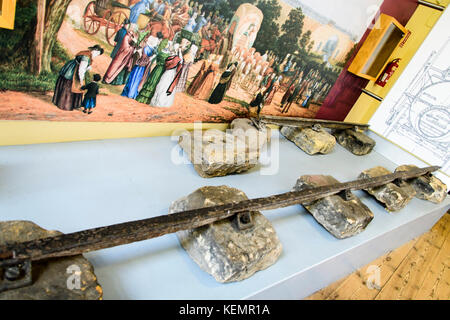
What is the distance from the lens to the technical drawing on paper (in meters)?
A: 4.25

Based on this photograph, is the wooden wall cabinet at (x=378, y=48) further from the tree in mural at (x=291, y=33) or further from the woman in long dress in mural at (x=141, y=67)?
the woman in long dress in mural at (x=141, y=67)

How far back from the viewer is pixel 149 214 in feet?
6.64

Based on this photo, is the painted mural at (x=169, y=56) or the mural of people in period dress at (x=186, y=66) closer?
the painted mural at (x=169, y=56)

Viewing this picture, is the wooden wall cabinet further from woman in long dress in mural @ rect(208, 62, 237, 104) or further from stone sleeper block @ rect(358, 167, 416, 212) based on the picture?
woman in long dress in mural @ rect(208, 62, 237, 104)

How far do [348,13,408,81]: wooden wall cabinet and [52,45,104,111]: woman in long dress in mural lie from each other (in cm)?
367

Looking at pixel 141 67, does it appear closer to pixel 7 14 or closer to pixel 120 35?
pixel 120 35

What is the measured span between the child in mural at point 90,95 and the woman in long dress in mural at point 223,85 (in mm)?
1222

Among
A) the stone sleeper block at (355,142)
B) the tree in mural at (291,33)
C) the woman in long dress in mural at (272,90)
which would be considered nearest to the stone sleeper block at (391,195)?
the stone sleeper block at (355,142)

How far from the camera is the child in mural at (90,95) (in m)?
2.22

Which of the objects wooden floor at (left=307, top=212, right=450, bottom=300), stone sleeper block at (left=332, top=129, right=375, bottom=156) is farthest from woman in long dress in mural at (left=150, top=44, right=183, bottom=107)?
stone sleeper block at (left=332, top=129, right=375, bottom=156)

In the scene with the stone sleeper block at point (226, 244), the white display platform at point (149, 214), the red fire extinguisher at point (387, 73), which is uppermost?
the red fire extinguisher at point (387, 73)

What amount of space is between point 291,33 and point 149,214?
268cm

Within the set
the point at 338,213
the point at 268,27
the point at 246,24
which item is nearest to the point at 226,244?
the point at 338,213

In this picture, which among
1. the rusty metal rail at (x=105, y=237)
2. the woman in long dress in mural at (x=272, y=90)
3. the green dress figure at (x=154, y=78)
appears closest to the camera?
the rusty metal rail at (x=105, y=237)
